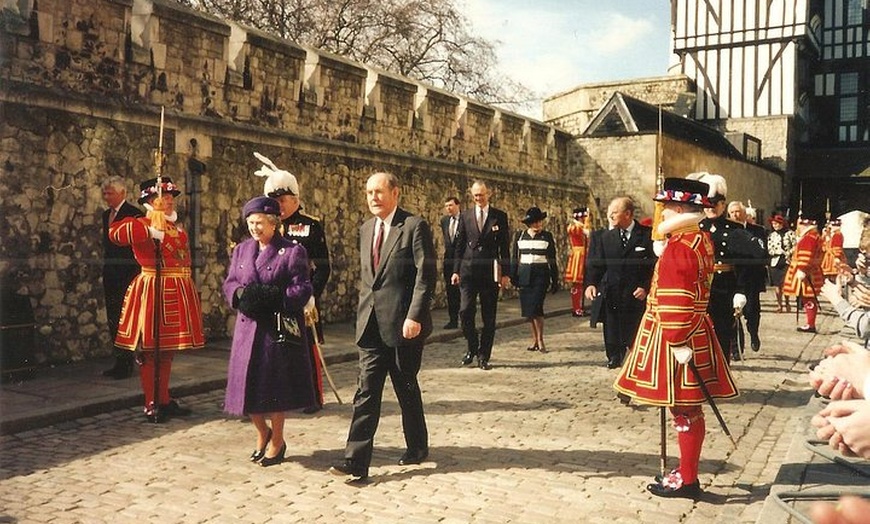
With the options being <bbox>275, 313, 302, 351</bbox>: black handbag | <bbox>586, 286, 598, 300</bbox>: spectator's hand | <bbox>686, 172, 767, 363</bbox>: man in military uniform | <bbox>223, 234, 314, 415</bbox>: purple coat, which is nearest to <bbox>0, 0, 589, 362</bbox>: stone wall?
<bbox>223, 234, 314, 415</bbox>: purple coat

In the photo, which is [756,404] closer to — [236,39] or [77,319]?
[77,319]

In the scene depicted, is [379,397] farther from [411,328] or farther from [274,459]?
[274,459]

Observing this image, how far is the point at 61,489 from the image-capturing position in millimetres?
4262

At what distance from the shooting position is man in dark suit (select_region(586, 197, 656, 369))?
24.7 feet

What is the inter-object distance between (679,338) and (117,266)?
5353 millimetres

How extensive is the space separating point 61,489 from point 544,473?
8.90ft

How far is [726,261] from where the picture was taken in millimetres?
7531

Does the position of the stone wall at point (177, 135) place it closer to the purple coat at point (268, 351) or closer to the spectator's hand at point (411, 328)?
the purple coat at point (268, 351)

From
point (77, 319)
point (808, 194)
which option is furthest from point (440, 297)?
point (808, 194)

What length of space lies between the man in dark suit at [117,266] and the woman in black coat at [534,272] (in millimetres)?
4586

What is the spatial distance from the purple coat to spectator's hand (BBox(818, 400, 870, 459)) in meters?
3.31

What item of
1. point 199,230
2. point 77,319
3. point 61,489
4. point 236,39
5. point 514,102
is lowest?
point 61,489

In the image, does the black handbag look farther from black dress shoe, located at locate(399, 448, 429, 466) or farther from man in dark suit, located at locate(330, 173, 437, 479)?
black dress shoe, located at locate(399, 448, 429, 466)

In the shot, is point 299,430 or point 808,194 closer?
point 299,430
